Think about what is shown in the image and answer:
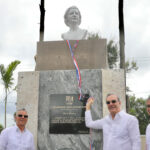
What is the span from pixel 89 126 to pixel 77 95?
611 millimetres

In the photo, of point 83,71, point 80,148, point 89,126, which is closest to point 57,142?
point 80,148

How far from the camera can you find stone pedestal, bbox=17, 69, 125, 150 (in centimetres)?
407

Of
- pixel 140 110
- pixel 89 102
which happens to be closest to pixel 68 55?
pixel 89 102

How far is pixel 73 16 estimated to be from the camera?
5.10 metres

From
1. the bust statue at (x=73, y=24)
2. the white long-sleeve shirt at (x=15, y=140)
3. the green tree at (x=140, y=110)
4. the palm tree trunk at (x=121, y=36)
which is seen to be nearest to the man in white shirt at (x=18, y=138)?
the white long-sleeve shirt at (x=15, y=140)

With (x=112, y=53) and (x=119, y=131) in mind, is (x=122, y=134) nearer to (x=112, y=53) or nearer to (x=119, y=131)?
(x=119, y=131)

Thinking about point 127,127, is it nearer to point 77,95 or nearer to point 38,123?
point 77,95

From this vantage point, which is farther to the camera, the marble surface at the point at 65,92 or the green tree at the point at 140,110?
the green tree at the point at 140,110

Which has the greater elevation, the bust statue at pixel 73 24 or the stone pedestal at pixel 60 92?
the bust statue at pixel 73 24

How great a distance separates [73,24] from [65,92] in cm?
162

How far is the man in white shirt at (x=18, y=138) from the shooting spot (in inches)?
132

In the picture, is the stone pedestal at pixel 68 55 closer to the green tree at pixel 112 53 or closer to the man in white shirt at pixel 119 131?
the man in white shirt at pixel 119 131

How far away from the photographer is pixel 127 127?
3084 mm

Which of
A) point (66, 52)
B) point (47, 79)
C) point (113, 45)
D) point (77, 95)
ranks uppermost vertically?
point (113, 45)
